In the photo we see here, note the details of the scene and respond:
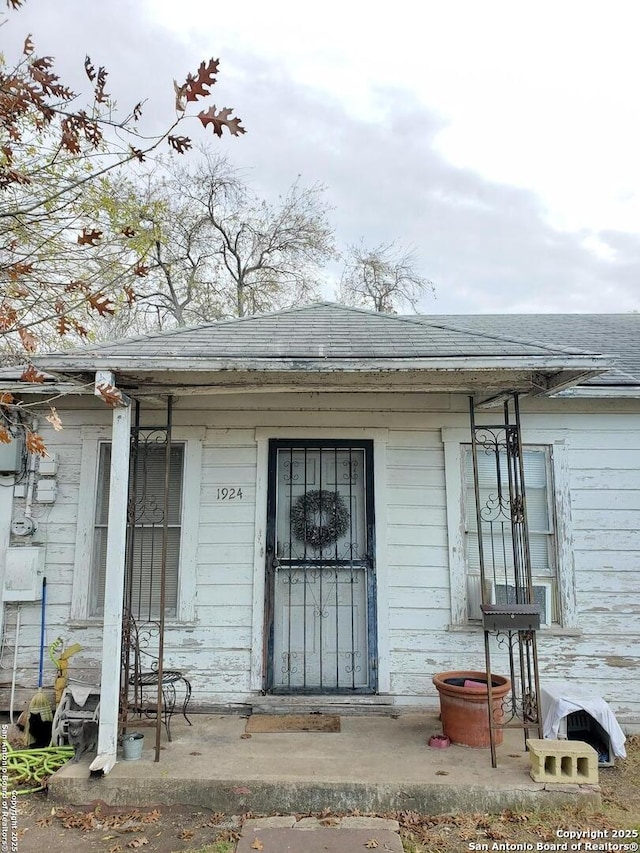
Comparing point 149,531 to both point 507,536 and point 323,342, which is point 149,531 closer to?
point 323,342

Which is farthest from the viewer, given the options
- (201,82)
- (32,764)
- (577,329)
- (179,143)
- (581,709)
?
(577,329)

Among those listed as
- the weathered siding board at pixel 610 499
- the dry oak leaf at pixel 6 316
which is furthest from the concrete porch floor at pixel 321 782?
the dry oak leaf at pixel 6 316

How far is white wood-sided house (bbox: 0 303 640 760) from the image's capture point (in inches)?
194

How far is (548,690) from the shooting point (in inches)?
174

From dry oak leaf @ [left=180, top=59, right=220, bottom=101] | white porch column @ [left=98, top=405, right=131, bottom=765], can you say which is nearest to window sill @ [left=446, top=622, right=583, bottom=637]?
A: white porch column @ [left=98, top=405, right=131, bottom=765]

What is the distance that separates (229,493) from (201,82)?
3.59 m

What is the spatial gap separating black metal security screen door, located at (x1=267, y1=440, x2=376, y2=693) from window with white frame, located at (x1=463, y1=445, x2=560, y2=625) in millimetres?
890

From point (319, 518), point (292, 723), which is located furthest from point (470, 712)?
point (319, 518)

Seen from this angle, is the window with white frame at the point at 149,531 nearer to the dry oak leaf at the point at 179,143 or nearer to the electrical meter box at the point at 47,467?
the electrical meter box at the point at 47,467

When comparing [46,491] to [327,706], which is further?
[46,491]

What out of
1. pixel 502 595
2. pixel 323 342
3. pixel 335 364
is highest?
pixel 323 342

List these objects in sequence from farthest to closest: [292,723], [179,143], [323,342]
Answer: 1. [292,723]
2. [323,342]
3. [179,143]

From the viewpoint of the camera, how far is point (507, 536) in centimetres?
520

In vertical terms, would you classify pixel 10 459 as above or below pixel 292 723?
above
